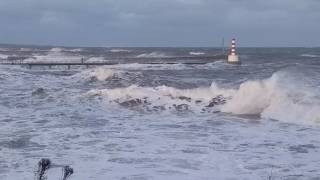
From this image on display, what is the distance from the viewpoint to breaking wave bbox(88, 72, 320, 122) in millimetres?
15406

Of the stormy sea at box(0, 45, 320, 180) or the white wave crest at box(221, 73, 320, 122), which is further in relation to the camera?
the white wave crest at box(221, 73, 320, 122)

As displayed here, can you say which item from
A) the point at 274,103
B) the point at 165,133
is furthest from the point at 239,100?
the point at 165,133

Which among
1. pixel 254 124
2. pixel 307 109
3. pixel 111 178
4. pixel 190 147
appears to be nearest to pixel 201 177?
pixel 111 178

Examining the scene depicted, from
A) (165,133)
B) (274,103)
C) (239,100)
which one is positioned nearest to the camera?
(165,133)

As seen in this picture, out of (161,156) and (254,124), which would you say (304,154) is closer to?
(161,156)

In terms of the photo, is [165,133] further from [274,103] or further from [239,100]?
[239,100]

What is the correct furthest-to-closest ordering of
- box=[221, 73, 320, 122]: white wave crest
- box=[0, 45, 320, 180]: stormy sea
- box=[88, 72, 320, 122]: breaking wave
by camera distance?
box=[88, 72, 320, 122]: breaking wave, box=[221, 73, 320, 122]: white wave crest, box=[0, 45, 320, 180]: stormy sea

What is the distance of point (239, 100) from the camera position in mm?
17328

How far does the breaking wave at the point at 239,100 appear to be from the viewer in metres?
15.4

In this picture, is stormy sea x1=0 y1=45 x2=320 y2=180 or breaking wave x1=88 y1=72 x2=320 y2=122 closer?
stormy sea x1=0 y1=45 x2=320 y2=180

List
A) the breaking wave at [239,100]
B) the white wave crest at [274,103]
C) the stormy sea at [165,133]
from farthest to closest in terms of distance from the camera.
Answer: the breaking wave at [239,100] → the white wave crest at [274,103] → the stormy sea at [165,133]

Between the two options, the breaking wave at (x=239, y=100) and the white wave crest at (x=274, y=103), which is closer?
the white wave crest at (x=274, y=103)

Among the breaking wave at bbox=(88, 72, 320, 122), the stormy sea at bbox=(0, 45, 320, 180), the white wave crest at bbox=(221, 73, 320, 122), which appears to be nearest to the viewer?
the stormy sea at bbox=(0, 45, 320, 180)

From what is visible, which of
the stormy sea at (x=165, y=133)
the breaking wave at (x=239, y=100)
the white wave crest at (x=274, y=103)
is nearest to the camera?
the stormy sea at (x=165, y=133)
